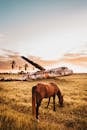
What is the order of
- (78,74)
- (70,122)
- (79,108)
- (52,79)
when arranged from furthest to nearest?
(78,74)
(52,79)
(79,108)
(70,122)

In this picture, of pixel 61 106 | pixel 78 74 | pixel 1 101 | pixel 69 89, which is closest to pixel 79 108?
pixel 61 106

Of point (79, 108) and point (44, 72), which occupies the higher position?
point (44, 72)

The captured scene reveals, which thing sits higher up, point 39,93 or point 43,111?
point 39,93

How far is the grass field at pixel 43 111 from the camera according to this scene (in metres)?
11.2

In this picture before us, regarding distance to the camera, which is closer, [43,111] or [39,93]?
[39,93]

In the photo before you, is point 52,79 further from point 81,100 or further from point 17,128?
point 17,128

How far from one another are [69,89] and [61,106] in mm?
5673

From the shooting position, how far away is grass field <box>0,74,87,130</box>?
11.2 meters

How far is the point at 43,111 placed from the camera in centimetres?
1611

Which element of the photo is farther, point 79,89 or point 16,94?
point 79,89

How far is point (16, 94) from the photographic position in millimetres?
20812

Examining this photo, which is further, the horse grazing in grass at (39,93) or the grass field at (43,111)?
the horse grazing in grass at (39,93)

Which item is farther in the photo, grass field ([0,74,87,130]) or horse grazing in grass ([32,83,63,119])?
horse grazing in grass ([32,83,63,119])

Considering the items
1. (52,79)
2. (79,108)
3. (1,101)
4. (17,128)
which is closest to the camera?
(17,128)
